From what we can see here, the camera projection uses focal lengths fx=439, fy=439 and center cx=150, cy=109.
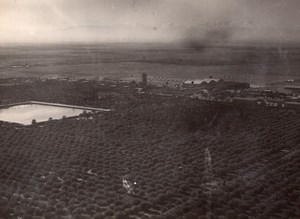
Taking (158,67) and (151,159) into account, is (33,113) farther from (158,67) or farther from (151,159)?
(158,67)

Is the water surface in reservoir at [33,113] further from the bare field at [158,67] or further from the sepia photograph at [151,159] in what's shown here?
the bare field at [158,67]

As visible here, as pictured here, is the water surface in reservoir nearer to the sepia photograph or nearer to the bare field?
the sepia photograph

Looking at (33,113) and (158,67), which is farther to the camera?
(158,67)

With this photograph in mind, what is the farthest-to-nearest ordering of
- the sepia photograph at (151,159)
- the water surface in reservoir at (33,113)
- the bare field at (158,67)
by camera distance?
the bare field at (158,67) < the water surface in reservoir at (33,113) < the sepia photograph at (151,159)

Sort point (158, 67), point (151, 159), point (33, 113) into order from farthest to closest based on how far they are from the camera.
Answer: point (158, 67)
point (33, 113)
point (151, 159)

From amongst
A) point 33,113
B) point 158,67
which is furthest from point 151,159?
point 158,67

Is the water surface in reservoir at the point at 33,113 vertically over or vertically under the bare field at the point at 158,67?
under

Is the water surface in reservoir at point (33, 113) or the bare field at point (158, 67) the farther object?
the bare field at point (158, 67)

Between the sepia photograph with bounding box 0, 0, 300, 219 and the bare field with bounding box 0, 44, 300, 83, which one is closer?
the sepia photograph with bounding box 0, 0, 300, 219

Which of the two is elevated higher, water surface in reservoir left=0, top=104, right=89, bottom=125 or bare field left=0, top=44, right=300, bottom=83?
bare field left=0, top=44, right=300, bottom=83

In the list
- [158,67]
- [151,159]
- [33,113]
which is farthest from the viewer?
[158,67]

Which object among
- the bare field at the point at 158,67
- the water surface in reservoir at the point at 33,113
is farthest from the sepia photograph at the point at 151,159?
the bare field at the point at 158,67

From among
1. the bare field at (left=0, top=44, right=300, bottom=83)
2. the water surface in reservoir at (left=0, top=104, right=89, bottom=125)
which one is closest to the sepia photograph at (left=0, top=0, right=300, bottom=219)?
the water surface in reservoir at (left=0, top=104, right=89, bottom=125)
